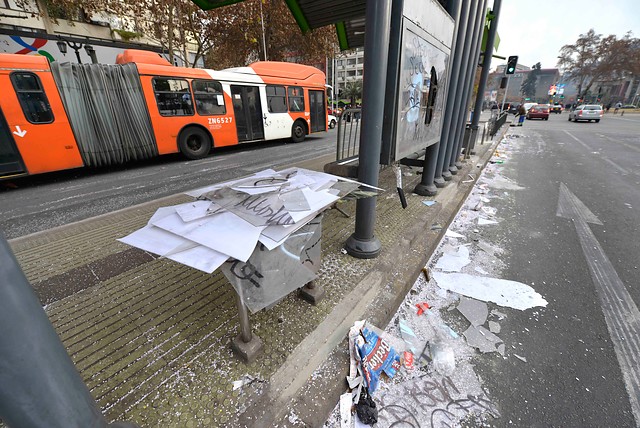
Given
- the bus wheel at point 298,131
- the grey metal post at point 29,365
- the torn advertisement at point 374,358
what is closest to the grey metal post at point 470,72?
the torn advertisement at point 374,358

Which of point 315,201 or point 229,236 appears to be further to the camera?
point 315,201

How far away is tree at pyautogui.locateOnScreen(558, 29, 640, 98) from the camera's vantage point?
4106 centimetres

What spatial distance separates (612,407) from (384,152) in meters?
2.24

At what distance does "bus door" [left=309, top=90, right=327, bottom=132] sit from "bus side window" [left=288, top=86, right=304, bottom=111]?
2.11 feet

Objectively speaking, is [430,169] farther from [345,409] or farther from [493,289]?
[345,409]

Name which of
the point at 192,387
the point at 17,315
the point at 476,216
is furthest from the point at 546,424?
the point at 476,216

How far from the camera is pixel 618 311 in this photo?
227 centimetres

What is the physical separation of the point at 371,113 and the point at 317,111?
11411mm

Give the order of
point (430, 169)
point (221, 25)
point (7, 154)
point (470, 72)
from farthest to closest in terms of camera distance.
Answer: point (221, 25) < point (7, 154) < point (470, 72) < point (430, 169)

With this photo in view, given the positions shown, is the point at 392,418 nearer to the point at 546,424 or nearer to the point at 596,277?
the point at 546,424

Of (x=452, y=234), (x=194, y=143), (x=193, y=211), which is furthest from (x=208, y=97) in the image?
(x=193, y=211)

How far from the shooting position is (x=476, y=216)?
4.25 metres

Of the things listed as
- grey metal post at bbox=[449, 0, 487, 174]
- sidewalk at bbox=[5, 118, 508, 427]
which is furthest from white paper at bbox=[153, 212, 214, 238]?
grey metal post at bbox=[449, 0, 487, 174]

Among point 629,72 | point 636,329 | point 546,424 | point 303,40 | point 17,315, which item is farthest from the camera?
point 629,72
